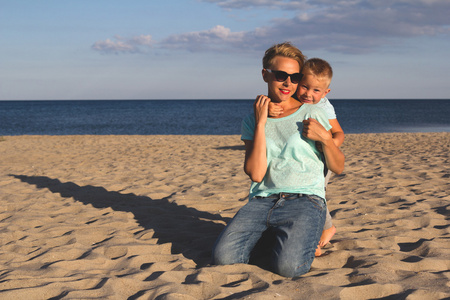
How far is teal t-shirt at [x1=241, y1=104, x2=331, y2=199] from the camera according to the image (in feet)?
9.84

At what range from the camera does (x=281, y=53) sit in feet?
9.84

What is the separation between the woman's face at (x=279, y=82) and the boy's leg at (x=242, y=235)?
83 centimetres

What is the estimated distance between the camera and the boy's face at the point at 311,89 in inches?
128

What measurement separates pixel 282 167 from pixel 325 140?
1.26 feet

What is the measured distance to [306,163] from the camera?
3.02 m

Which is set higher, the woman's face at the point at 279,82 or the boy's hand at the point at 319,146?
the woman's face at the point at 279,82

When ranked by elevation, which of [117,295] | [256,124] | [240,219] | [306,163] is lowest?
[117,295]

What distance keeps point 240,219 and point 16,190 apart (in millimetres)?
4199

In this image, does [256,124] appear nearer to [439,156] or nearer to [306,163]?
[306,163]

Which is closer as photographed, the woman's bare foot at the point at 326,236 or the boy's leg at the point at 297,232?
the boy's leg at the point at 297,232

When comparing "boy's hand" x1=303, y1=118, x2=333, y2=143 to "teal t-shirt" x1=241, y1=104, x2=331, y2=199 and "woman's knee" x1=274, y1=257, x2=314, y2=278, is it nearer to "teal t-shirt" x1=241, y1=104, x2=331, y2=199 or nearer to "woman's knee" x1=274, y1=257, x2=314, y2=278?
"teal t-shirt" x1=241, y1=104, x2=331, y2=199

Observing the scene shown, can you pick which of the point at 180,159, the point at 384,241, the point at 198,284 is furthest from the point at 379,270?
the point at 180,159

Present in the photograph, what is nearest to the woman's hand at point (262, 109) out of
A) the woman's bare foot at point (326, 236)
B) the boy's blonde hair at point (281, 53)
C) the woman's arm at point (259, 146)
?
the woman's arm at point (259, 146)

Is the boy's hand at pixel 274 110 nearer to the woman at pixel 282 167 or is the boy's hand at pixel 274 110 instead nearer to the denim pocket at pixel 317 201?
the woman at pixel 282 167
